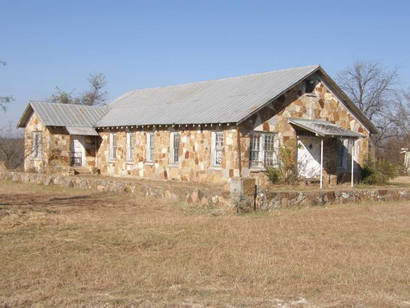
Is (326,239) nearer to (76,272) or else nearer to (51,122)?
(76,272)

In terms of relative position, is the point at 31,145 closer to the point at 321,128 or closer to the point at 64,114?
the point at 64,114

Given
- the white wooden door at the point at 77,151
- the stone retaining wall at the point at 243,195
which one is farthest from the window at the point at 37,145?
the stone retaining wall at the point at 243,195

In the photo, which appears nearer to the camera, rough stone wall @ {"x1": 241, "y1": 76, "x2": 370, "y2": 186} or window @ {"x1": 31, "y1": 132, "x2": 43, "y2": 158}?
rough stone wall @ {"x1": 241, "y1": 76, "x2": 370, "y2": 186}

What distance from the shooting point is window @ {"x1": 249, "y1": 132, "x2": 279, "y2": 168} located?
66.3 ft

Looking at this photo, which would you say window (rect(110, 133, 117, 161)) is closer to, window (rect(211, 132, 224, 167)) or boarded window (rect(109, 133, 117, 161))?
boarded window (rect(109, 133, 117, 161))

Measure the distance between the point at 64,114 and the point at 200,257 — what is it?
19885mm

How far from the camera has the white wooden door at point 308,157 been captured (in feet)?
71.1

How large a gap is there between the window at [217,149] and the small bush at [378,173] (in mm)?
7185

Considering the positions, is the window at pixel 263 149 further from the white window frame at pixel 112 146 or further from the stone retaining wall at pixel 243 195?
the white window frame at pixel 112 146

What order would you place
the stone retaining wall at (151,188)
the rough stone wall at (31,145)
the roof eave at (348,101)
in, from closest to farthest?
the stone retaining wall at (151,188), the roof eave at (348,101), the rough stone wall at (31,145)

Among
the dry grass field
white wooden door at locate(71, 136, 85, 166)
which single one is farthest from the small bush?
white wooden door at locate(71, 136, 85, 166)

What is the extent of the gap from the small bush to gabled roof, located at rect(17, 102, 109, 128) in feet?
44.4

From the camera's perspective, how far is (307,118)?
72.8 ft

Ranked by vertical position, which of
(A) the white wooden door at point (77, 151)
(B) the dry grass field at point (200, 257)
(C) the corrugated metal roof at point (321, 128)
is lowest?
(B) the dry grass field at point (200, 257)
